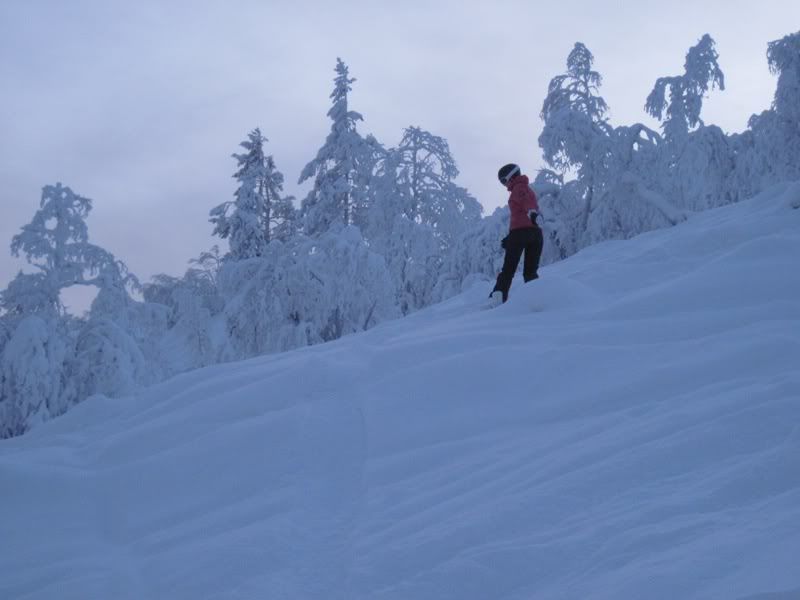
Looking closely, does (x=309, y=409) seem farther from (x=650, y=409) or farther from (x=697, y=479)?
(x=697, y=479)

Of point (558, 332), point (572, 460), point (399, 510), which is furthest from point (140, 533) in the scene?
point (558, 332)

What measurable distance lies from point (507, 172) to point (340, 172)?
14.1 metres

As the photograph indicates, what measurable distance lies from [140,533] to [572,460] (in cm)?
208

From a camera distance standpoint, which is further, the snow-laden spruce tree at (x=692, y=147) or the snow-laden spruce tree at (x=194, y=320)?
the snow-laden spruce tree at (x=194, y=320)

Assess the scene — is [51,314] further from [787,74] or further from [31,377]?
[787,74]

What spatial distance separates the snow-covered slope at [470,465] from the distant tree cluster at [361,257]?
5269mm

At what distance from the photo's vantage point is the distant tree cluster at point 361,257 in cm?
1062

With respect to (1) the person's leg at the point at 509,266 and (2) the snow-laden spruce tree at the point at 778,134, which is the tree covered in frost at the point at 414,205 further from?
(1) the person's leg at the point at 509,266

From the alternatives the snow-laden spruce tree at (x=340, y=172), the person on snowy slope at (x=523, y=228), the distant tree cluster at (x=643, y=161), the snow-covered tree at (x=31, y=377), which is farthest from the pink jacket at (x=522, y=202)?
the snow-laden spruce tree at (x=340, y=172)

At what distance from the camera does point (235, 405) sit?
463 cm

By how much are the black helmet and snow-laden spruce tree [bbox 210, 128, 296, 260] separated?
44.2ft

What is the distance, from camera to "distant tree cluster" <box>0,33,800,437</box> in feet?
34.9

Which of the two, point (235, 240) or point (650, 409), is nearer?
point (650, 409)

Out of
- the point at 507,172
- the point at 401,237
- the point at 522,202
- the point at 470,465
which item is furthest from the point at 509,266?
the point at 401,237
